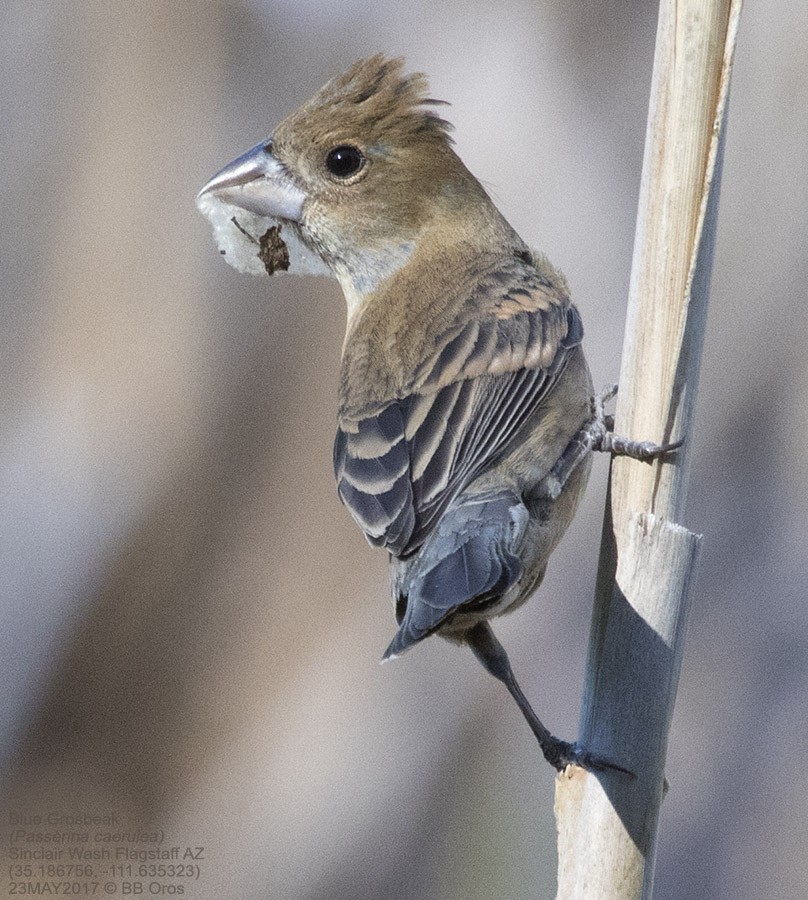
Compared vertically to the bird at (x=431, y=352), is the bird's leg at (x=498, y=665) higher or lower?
lower

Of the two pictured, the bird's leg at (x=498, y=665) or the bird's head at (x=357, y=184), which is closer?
the bird's leg at (x=498, y=665)

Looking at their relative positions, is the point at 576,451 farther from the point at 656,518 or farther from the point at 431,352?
the point at 656,518

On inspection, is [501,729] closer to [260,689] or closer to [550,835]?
[550,835]

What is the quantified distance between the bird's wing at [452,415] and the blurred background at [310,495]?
1.02 meters

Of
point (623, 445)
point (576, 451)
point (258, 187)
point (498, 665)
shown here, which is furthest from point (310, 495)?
point (623, 445)

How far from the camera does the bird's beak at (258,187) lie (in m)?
3.09

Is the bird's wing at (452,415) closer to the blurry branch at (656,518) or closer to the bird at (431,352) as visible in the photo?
the bird at (431,352)

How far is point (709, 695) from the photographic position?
4.19 m

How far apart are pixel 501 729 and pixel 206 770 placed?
3.07 feet

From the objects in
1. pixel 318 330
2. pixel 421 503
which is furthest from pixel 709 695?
pixel 421 503

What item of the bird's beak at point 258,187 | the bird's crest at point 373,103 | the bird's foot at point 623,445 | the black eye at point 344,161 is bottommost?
the bird's foot at point 623,445

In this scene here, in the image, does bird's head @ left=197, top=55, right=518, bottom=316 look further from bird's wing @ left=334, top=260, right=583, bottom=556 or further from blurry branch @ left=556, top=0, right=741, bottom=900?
blurry branch @ left=556, top=0, right=741, bottom=900

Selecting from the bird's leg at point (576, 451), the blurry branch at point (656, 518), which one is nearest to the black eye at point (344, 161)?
the bird's leg at point (576, 451)

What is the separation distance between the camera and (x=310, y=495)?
13.6 ft
